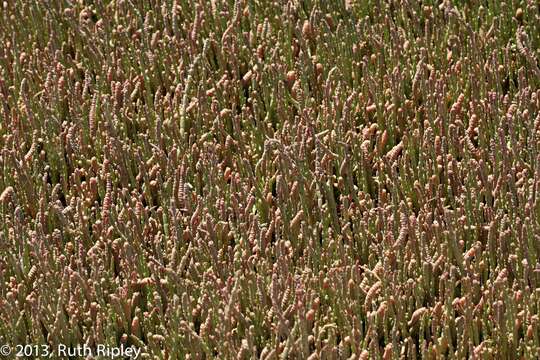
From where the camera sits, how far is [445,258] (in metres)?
2.89

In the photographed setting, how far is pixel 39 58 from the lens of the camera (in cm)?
379

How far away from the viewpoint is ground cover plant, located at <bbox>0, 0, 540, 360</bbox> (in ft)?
9.14

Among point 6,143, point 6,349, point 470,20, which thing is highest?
point 470,20

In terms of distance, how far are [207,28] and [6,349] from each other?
1.43 metres

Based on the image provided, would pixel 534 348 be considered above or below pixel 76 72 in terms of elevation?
below

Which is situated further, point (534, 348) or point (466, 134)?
point (466, 134)

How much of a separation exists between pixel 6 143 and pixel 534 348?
65.1 inches

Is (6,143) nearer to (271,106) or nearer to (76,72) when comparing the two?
(76,72)

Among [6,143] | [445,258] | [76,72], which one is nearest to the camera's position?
[445,258]

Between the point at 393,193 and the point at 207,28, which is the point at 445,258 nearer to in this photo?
the point at 393,193

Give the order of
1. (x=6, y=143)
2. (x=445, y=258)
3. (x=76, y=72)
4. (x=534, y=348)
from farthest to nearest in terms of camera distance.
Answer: (x=76, y=72)
(x=6, y=143)
(x=445, y=258)
(x=534, y=348)

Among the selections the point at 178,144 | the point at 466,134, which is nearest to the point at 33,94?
the point at 178,144

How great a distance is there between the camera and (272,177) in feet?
10.6

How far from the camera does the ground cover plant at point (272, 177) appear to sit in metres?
2.79
